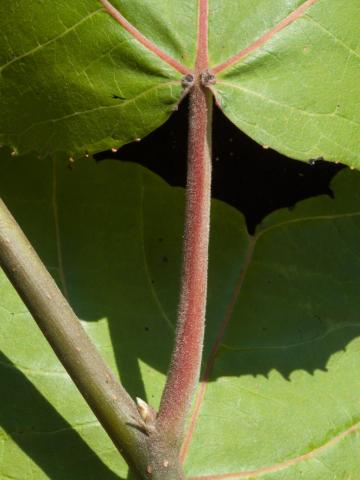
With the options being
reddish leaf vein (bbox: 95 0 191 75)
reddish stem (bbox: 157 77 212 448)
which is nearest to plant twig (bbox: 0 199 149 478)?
reddish stem (bbox: 157 77 212 448)

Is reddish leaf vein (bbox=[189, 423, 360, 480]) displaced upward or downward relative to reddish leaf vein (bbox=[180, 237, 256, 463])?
downward

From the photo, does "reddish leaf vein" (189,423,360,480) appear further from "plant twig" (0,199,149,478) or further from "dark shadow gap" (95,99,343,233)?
"dark shadow gap" (95,99,343,233)

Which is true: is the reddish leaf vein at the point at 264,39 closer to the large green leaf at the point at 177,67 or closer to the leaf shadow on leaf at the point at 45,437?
the large green leaf at the point at 177,67

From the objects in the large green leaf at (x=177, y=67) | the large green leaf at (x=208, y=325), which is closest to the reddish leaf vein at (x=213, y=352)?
the large green leaf at (x=208, y=325)

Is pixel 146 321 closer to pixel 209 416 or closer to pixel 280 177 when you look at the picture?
pixel 209 416

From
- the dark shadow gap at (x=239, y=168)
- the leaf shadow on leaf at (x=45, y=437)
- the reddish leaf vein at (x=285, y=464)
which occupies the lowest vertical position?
the reddish leaf vein at (x=285, y=464)

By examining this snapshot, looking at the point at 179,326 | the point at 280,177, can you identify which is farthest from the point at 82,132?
the point at 280,177
